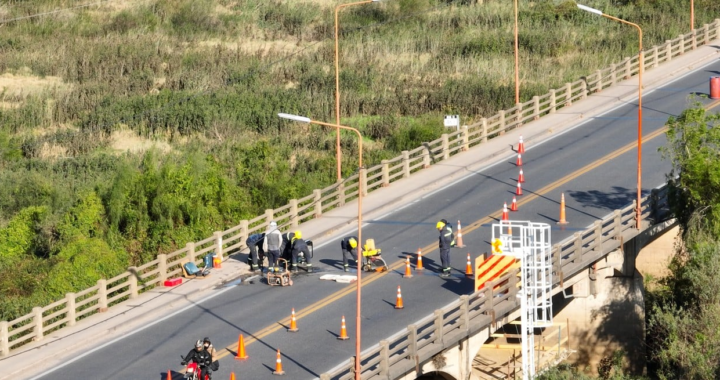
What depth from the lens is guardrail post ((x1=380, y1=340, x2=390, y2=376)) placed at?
2910 cm

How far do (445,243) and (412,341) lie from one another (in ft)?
19.3

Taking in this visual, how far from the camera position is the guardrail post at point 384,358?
2910 cm

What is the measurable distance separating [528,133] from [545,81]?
21.6 meters

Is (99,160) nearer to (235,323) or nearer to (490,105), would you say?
(490,105)

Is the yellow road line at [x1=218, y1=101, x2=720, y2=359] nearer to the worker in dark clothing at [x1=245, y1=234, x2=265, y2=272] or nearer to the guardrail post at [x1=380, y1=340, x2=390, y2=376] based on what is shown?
the worker in dark clothing at [x1=245, y1=234, x2=265, y2=272]

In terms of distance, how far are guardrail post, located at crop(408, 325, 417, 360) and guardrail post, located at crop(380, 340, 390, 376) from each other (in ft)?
3.23

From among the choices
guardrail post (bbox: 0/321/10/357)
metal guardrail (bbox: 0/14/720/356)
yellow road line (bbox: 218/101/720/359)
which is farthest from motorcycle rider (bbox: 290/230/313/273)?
guardrail post (bbox: 0/321/10/357)

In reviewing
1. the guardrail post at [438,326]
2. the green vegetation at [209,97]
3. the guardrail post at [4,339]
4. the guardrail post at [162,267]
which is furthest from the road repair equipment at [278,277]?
the green vegetation at [209,97]

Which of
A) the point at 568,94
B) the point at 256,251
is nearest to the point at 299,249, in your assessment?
the point at 256,251

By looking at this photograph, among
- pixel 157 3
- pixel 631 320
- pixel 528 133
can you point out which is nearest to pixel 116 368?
pixel 631 320

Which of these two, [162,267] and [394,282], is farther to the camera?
[162,267]

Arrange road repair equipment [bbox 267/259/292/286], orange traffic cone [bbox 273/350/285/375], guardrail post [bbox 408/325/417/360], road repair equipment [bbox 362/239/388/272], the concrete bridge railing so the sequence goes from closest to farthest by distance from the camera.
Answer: the concrete bridge railing → orange traffic cone [bbox 273/350/285/375] → guardrail post [bbox 408/325/417/360] → road repair equipment [bbox 267/259/292/286] → road repair equipment [bbox 362/239/388/272]

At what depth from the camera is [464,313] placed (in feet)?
104

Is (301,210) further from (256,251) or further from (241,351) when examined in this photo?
(241,351)
